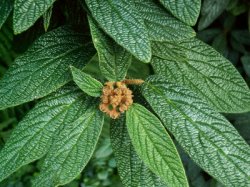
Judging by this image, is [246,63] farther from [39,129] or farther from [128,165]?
[39,129]

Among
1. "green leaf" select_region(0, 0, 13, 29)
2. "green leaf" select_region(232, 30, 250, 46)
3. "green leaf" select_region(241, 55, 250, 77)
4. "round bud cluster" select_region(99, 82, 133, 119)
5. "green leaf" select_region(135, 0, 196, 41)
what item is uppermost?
"green leaf" select_region(0, 0, 13, 29)

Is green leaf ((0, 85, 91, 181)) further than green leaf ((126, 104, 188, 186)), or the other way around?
green leaf ((0, 85, 91, 181))

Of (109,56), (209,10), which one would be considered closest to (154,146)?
(109,56)

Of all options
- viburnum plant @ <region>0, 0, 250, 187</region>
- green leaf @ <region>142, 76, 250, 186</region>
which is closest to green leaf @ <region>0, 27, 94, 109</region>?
viburnum plant @ <region>0, 0, 250, 187</region>

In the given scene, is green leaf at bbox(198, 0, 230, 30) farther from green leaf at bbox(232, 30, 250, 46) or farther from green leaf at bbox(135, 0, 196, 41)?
green leaf at bbox(135, 0, 196, 41)

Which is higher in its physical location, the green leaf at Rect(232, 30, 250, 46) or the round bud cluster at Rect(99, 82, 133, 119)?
the round bud cluster at Rect(99, 82, 133, 119)

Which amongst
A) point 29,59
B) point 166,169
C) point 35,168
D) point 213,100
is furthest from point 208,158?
point 35,168
